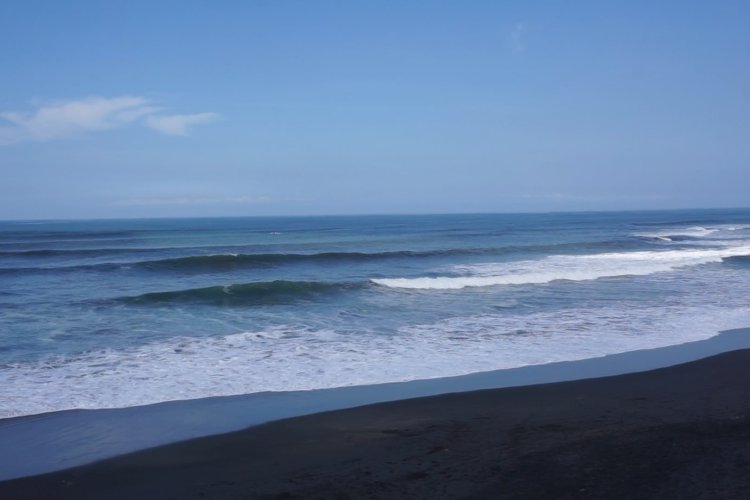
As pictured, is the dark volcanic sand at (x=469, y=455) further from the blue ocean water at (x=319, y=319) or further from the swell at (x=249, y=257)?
the swell at (x=249, y=257)

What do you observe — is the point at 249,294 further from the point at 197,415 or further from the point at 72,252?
the point at 72,252

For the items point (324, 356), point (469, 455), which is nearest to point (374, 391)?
point (324, 356)

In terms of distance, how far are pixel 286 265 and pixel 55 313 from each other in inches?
488

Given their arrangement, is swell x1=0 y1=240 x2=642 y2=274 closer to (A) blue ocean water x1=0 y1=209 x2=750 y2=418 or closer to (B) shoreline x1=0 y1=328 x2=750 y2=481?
(A) blue ocean water x1=0 y1=209 x2=750 y2=418

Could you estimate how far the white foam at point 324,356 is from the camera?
8.64 m

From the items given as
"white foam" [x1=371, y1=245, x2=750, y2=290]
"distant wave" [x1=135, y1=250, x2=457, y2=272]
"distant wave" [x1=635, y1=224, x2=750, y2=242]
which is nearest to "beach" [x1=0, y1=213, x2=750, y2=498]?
"white foam" [x1=371, y1=245, x2=750, y2=290]

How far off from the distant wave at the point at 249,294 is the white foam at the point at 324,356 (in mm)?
4399

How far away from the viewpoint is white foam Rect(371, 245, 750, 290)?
2019cm

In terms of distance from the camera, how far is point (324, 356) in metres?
10.4

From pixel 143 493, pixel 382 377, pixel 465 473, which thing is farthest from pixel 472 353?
pixel 143 493

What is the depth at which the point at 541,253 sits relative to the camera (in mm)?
31062

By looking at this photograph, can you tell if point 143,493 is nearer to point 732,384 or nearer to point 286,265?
point 732,384

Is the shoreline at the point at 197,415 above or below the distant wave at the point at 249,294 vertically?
below

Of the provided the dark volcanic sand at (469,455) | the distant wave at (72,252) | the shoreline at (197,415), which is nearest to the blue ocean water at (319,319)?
the shoreline at (197,415)
